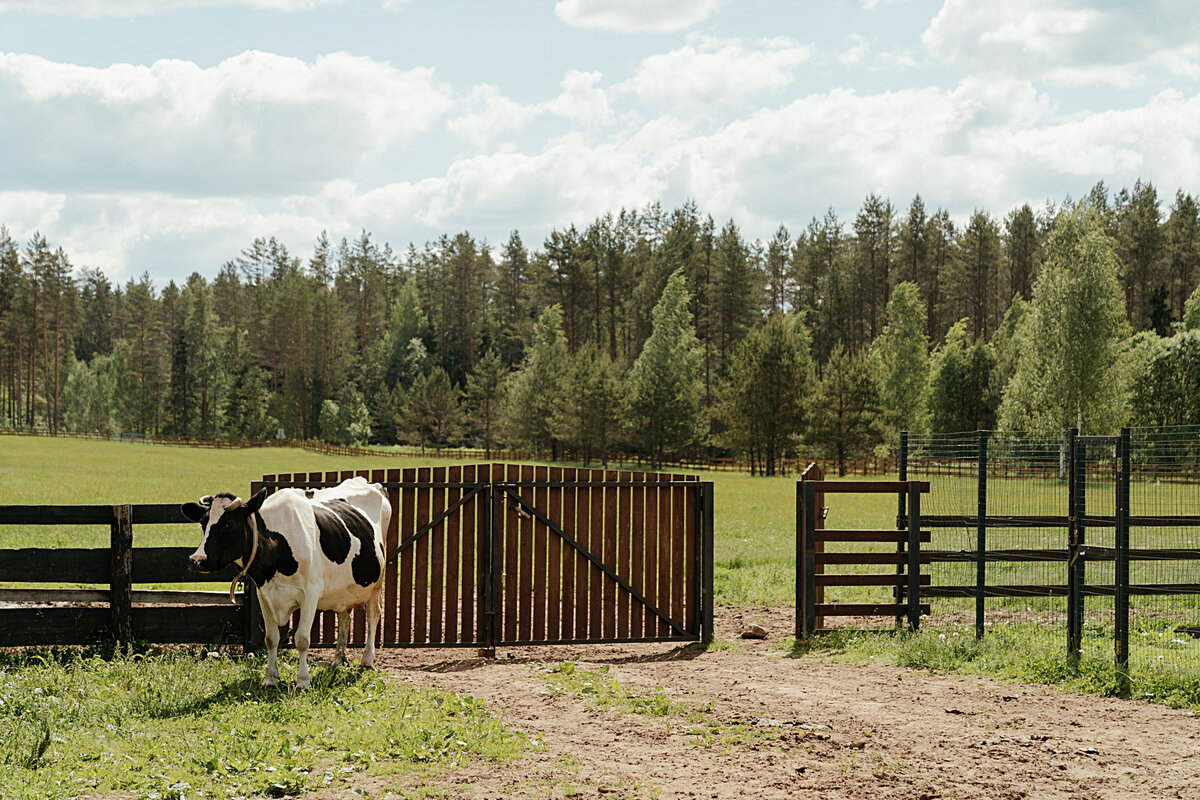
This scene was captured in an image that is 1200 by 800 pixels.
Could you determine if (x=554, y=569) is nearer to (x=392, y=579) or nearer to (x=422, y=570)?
(x=422, y=570)

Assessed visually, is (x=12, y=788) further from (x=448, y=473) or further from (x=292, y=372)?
(x=292, y=372)

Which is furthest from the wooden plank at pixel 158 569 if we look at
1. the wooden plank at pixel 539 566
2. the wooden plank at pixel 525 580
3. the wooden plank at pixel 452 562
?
the wooden plank at pixel 539 566

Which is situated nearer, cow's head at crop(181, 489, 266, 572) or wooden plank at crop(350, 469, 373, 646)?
cow's head at crop(181, 489, 266, 572)

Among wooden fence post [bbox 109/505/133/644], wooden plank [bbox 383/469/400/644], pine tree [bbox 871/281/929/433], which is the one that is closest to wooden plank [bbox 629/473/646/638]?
wooden plank [bbox 383/469/400/644]

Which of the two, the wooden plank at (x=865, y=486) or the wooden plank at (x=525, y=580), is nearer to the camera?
the wooden plank at (x=525, y=580)

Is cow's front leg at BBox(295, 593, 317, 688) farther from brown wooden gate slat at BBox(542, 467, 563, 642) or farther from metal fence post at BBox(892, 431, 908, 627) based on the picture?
metal fence post at BBox(892, 431, 908, 627)

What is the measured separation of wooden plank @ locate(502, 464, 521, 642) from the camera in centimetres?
1122

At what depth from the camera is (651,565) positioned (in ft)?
37.9

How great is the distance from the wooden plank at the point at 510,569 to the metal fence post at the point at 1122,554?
20.5 ft

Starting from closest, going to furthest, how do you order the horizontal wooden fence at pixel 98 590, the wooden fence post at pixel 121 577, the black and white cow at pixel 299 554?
1. the black and white cow at pixel 299 554
2. the horizontal wooden fence at pixel 98 590
3. the wooden fence post at pixel 121 577

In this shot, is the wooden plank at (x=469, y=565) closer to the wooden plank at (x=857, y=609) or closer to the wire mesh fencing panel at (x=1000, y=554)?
the wooden plank at (x=857, y=609)

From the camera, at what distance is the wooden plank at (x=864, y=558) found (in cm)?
1185

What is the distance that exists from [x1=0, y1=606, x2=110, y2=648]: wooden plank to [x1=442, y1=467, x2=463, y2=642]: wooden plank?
3455 millimetres

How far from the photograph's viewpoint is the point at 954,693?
9125mm
